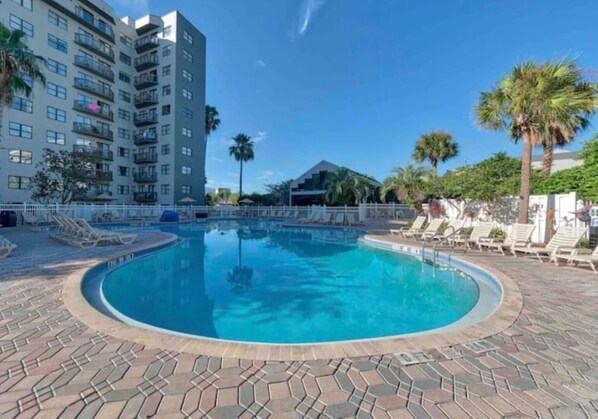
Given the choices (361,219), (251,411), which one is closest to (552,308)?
(251,411)

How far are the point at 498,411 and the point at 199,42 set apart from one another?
39856 millimetres

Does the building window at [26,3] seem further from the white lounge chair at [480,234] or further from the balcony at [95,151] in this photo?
the white lounge chair at [480,234]

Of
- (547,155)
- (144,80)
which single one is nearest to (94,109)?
(144,80)

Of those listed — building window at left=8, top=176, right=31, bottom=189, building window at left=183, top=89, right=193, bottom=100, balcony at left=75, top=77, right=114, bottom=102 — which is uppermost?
building window at left=183, top=89, right=193, bottom=100

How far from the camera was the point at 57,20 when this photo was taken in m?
24.9

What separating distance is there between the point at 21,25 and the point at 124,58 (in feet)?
31.9

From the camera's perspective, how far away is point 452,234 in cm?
993

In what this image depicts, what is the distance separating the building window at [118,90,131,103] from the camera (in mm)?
31156

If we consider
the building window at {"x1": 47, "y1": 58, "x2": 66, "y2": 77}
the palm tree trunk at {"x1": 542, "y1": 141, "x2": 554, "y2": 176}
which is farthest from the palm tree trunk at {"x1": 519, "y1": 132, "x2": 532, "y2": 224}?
the building window at {"x1": 47, "y1": 58, "x2": 66, "y2": 77}

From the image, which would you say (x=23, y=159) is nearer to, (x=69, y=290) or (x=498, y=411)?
(x=69, y=290)

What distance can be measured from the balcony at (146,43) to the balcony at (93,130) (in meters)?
10.0

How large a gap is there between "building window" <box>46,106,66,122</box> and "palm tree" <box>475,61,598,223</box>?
3131 cm

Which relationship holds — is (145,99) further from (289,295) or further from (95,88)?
(289,295)

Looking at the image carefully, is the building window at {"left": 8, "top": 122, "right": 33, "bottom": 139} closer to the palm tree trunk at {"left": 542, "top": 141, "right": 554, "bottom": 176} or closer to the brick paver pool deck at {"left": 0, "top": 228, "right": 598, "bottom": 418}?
the brick paver pool deck at {"left": 0, "top": 228, "right": 598, "bottom": 418}
